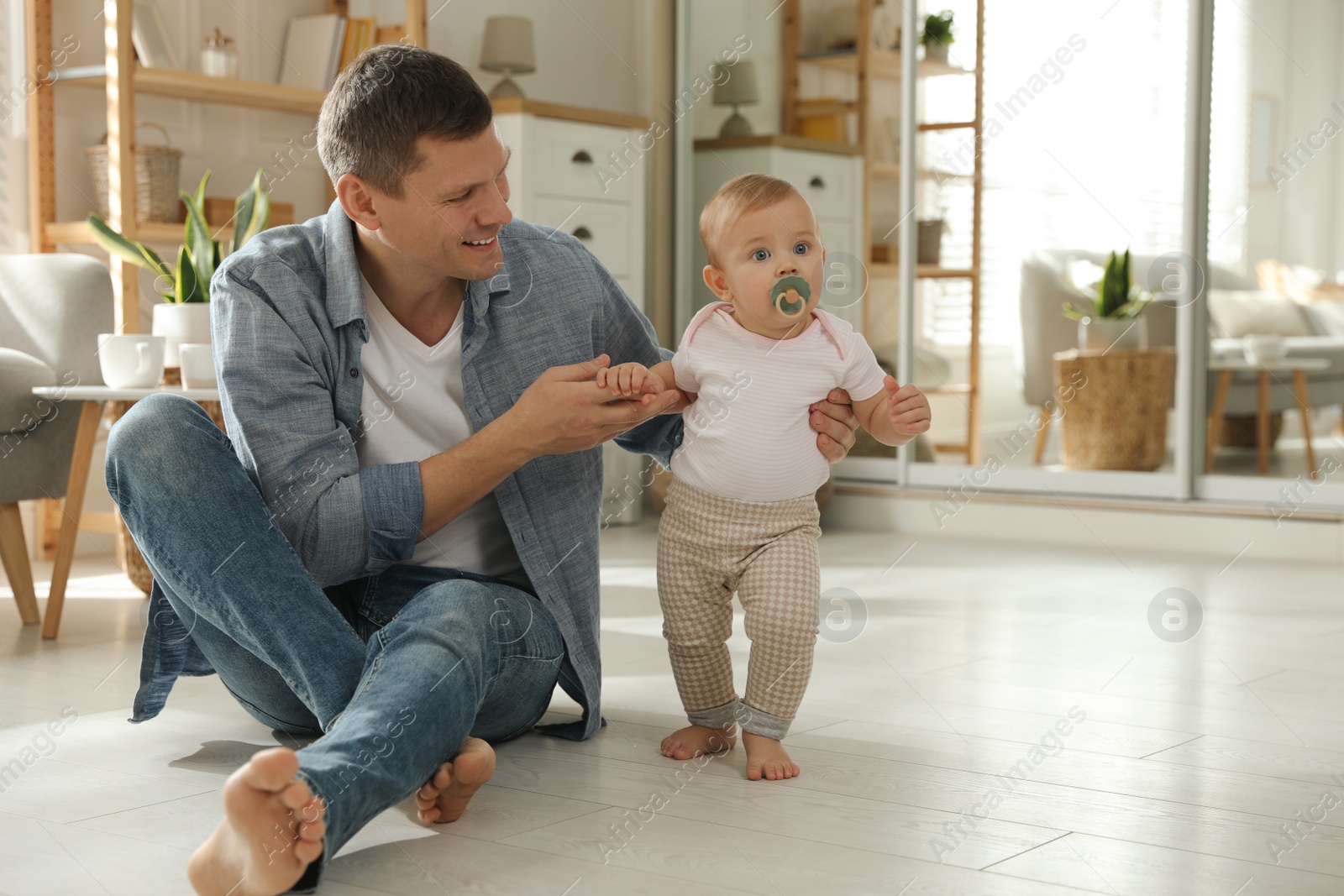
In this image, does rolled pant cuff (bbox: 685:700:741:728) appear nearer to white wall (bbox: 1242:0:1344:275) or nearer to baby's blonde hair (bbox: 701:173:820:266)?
baby's blonde hair (bbox: 701:173:820:266)

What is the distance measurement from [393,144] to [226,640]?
541 millimetres

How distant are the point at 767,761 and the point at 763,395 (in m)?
0.39

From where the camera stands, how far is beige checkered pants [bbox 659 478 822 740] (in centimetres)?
145

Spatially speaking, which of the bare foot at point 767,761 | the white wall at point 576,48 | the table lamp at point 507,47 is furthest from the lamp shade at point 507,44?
the bare foot at point 767,761

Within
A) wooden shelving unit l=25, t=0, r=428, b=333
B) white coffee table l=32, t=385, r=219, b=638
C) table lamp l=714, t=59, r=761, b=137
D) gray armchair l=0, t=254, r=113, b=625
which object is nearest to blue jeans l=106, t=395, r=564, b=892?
white coffee table l=32, t=385, r=219, b=638

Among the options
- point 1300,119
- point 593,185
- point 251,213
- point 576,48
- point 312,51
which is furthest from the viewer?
point 576,48

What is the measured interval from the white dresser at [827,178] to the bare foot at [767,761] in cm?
279

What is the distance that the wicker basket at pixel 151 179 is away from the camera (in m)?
3.22

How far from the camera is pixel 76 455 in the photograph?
2.44 meters

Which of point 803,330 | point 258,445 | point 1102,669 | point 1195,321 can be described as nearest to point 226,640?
point 258,445

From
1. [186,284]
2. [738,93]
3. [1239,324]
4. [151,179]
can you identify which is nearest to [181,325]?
[186,284]

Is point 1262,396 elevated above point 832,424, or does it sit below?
below

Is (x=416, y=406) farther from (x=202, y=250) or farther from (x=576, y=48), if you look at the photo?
(x=576, y=48)

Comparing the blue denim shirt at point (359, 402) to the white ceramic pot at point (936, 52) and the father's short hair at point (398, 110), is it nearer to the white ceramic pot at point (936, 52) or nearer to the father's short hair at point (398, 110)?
the father's short hair at point (398, 110)
